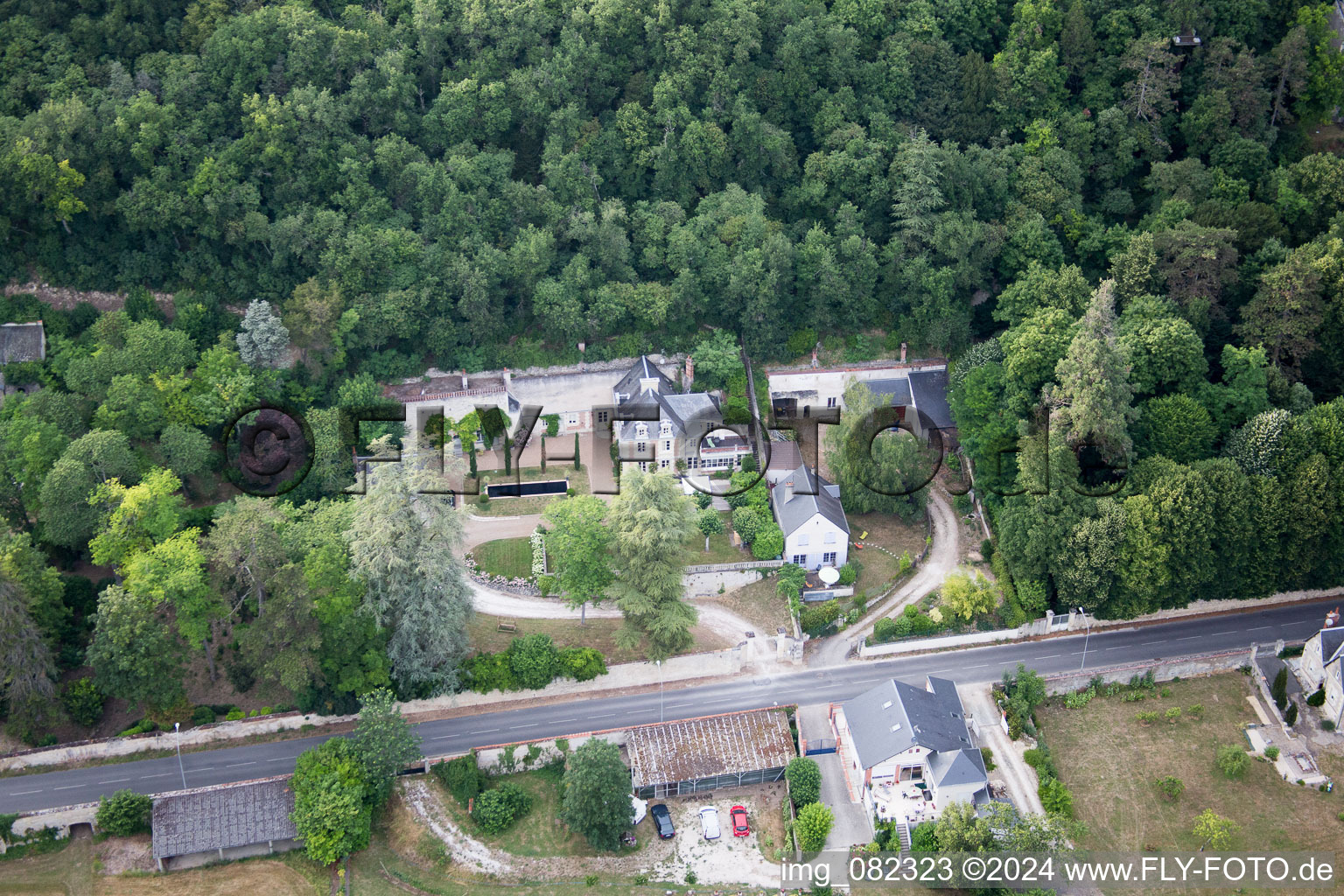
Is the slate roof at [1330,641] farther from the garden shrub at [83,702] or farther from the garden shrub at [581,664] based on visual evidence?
the garden shrub at [83,702]

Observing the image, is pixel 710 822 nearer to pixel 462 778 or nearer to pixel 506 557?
pixel 462 778

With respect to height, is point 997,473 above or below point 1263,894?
above

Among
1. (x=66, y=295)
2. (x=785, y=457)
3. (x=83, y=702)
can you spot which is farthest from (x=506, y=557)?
(x=66, y=295)

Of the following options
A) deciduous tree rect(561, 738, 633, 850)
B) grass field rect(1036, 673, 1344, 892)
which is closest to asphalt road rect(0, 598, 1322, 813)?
grass field rect(1036, 673, 1344, 892)

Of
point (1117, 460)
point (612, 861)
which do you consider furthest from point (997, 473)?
point (612, 861)

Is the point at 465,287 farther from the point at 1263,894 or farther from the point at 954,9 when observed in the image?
the point at 1263,894

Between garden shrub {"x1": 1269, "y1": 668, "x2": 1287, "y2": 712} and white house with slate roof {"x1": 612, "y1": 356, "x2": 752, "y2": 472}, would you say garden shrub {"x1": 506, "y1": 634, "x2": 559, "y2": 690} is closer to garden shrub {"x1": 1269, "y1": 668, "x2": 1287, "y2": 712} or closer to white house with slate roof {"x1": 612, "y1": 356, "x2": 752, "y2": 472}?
white house with slate roof {"x1": 612, "y1": 356, "x2": 752, "y2": 472}

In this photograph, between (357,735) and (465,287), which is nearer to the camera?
(357,735)
